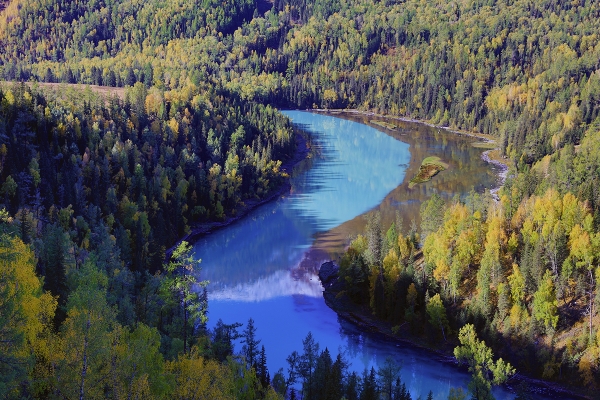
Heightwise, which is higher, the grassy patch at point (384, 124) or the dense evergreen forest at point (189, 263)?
the grassy patch at point (384, 124)

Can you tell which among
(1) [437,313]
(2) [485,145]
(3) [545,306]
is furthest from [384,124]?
(3) [545,306]

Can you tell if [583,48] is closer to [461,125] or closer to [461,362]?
[461,125]

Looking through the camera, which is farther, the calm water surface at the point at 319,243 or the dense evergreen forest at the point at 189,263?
the calm water surface at the point at 319,243

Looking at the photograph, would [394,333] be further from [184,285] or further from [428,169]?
[428,169]

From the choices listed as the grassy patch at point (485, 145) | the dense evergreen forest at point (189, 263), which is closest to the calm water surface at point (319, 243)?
the grassy patch at point (485, 145)

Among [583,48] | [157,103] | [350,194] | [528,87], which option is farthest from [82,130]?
[583,48]

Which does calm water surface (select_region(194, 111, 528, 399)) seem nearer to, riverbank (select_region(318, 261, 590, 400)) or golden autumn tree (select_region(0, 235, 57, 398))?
riverbank (select_region(318, 261, 590, 400))

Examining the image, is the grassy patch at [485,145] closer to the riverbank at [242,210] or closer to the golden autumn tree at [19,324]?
the riverbank at [242,210]
